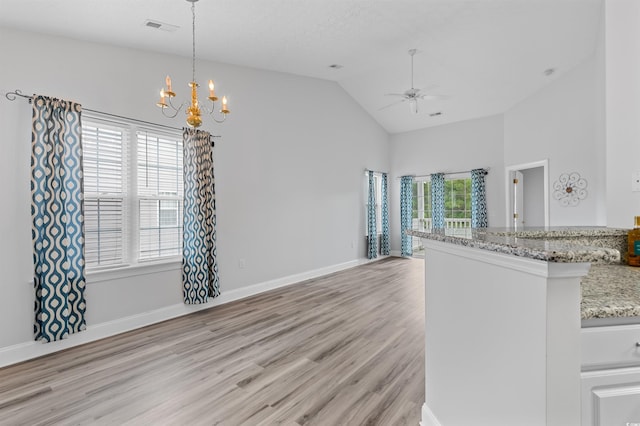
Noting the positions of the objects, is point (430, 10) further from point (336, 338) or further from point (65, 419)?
point (65, 419)

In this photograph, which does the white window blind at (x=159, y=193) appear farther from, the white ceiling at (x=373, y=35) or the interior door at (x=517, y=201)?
the interior door at (x=517, y=201)

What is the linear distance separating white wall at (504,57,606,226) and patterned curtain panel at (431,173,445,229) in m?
1.60

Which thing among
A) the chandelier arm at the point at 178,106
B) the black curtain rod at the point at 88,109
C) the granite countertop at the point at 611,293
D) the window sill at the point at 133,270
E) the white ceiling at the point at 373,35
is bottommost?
the window sill at the point at 133,270

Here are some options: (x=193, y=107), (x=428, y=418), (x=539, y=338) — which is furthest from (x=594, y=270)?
(x=193, y=107)

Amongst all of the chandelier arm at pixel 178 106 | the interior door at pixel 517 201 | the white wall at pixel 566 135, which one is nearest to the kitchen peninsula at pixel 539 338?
the chandelier arm at pixel 178 106

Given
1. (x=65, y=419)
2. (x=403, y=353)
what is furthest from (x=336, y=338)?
(x=65, y=419)

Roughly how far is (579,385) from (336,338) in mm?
2341

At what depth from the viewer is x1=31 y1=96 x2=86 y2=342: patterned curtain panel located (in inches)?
109

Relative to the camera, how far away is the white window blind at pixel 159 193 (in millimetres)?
3604

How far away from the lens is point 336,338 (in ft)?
10.1

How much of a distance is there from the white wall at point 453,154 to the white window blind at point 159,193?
229 inches

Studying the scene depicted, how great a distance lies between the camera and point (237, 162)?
4496 millimetres

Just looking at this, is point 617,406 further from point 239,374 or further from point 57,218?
point 57,218

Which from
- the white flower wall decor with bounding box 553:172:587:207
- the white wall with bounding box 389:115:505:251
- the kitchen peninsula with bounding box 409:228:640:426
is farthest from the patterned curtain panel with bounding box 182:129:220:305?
the white flower wall decor with bounding box 553:172:587:207
